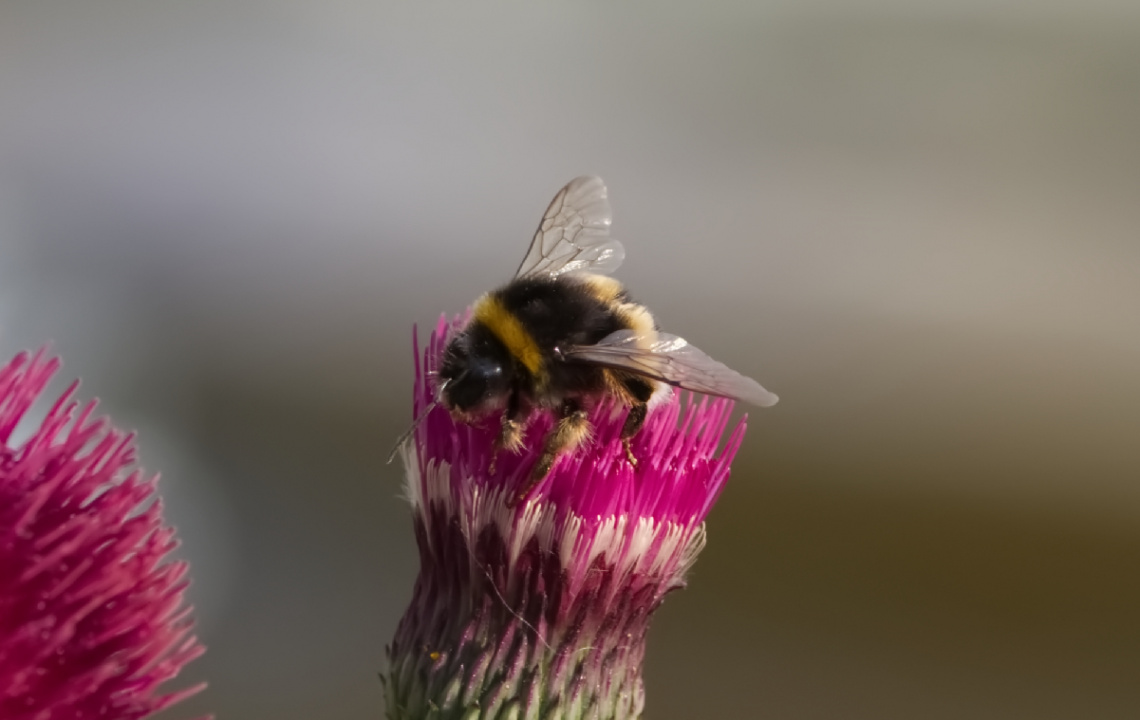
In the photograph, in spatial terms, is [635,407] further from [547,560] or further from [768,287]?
[768,287]

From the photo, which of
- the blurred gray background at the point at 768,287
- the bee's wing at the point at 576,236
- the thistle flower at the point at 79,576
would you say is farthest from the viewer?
the blurred gray background at the point at 768,287

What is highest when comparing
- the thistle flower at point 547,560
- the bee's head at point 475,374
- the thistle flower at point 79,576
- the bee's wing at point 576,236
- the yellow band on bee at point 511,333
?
the bee's wing at point 576,236

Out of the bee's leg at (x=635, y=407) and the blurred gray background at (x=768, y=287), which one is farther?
the blurred gray background at (x=768, y=287)

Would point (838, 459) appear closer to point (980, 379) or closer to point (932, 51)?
point (980, 379)

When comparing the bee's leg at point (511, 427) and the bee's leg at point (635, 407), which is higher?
the bee's leg at point (635, 407)

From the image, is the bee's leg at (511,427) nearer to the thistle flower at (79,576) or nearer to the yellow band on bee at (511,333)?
the yellow band on bee at (511,333)

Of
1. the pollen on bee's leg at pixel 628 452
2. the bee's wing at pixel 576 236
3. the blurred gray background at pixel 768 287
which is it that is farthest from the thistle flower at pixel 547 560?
the blurred gray background at pixel 768 287
